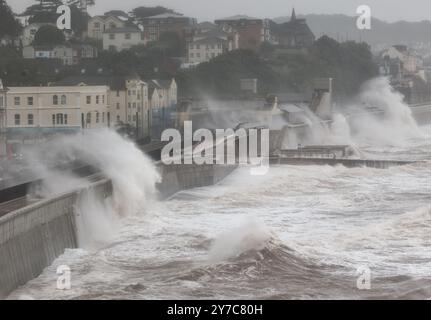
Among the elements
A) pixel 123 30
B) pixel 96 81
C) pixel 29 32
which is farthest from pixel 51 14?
pixel 96 81

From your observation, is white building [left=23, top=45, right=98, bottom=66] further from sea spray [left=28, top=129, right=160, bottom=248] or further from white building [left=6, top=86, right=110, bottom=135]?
sea spray [left=28, top=129, right=160, bottom=248]

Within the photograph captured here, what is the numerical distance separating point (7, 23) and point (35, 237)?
91.0ft

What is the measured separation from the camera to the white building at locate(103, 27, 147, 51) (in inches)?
1848

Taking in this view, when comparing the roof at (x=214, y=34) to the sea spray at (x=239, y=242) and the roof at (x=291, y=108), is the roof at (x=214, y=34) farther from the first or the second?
the sea spray at (x=239, y=242)

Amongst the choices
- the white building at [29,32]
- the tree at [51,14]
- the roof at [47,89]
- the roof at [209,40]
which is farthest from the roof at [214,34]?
the roof at [47,89]

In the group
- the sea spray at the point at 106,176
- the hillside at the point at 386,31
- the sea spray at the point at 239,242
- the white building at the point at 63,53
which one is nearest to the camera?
the sea spray at the point at 239,242

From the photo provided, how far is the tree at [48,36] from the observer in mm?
40125

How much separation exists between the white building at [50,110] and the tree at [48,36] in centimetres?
1241

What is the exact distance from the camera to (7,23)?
39344mm

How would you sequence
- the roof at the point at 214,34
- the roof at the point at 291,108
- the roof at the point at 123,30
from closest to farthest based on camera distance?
1. the roof at the point at 291,108
2. the roof at the point at 123,30
3. the roof at the point at 214,34

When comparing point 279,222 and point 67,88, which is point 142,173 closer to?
point 279,222

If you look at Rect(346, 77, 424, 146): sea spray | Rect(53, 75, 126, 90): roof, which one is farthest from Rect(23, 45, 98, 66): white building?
Rect(346, 77, 424, 146): sea spray
